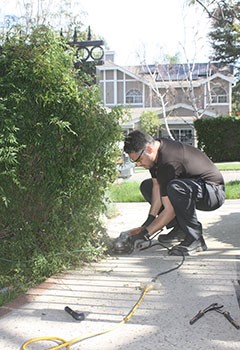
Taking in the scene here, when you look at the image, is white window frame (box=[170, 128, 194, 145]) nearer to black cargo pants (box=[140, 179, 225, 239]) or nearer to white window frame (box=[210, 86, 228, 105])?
white window frame (box=[210, 86, 228, 105])

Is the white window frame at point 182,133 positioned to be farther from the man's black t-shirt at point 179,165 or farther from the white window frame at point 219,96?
the man's black t-shirt at point 179,165

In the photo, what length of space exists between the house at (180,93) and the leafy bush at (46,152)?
31.1 m

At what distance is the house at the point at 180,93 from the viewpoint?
35.8m

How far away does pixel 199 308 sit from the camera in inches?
124

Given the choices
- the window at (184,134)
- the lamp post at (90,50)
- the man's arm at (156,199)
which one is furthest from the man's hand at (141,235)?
the window at (184,134)

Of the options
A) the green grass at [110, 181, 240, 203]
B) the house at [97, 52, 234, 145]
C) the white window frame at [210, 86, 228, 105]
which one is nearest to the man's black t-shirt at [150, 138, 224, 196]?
the green grass at [110, 181, 240, 203]

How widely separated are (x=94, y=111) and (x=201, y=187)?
1.38 metres

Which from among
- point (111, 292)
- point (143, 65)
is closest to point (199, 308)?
point (111, 292)

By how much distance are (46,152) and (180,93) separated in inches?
1362

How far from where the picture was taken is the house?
117 feet

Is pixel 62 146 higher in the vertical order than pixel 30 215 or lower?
higher

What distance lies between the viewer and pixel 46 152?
3855 mm

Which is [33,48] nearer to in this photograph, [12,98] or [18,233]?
[12,98]

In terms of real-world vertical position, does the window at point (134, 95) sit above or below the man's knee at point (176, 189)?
above
